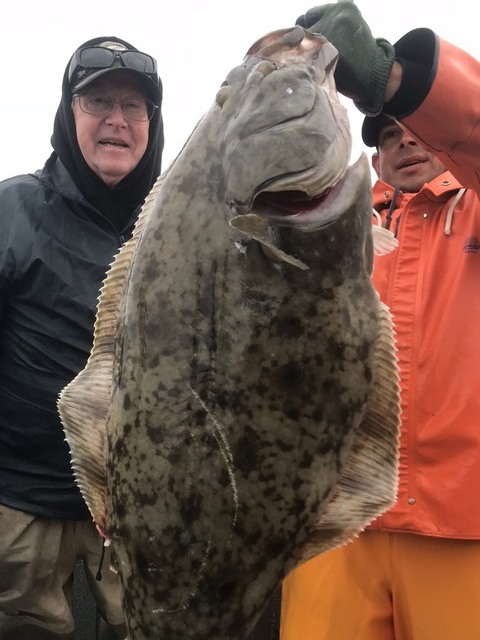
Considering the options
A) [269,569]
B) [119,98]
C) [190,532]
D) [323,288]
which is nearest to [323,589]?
[269,569]

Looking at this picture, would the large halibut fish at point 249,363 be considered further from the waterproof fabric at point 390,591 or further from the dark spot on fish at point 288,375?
Answer: the waterproof fabric at point 390,591

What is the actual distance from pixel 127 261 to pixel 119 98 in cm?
245

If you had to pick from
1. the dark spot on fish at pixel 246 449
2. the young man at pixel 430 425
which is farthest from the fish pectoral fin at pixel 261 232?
the young man at pixel 430 425

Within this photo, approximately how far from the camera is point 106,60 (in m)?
4.09

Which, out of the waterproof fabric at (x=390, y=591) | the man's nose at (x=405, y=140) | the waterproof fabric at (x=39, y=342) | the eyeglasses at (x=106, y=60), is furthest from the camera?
the eyeglasses at (x=106, y=60)

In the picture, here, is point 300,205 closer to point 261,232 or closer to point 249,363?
point 261,232

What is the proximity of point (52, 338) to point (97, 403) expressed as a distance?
186 cm

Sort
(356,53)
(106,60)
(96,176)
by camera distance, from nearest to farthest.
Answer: (356,53) → (106,60) → (96,176)

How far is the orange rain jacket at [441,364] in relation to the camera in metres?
2.76

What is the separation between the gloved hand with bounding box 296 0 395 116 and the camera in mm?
2180

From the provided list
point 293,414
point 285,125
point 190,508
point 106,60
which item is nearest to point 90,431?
point 190,508

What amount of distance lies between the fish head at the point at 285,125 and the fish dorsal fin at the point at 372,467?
0.48 m

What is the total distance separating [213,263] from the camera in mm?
1903

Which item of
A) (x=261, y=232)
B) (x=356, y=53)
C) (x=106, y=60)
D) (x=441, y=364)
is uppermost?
(x=356, y=53)
